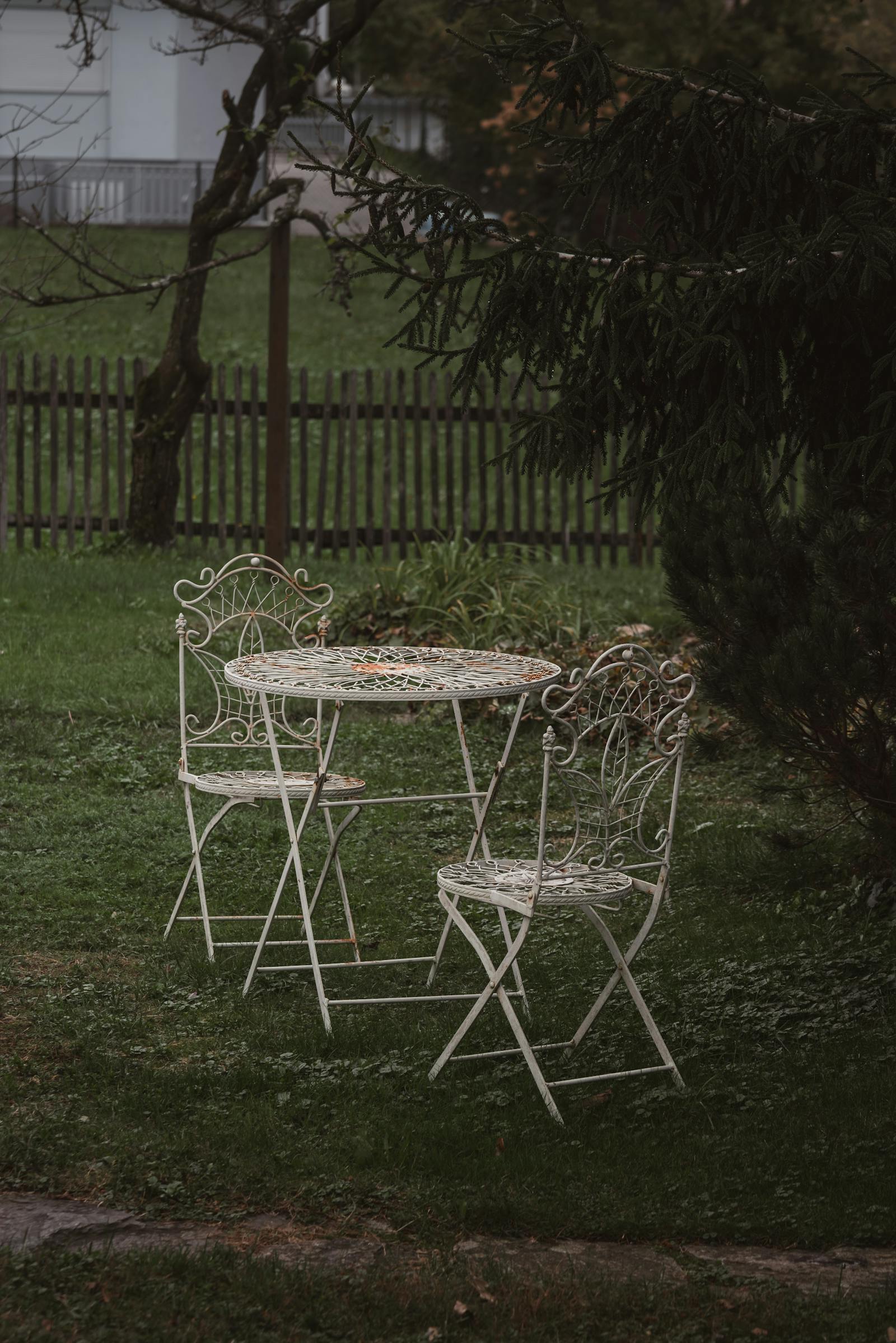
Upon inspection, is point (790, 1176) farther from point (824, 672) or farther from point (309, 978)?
point (309, 978)

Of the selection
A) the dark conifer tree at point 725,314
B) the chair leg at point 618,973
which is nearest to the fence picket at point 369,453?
the dark conifer tree at point 725,314

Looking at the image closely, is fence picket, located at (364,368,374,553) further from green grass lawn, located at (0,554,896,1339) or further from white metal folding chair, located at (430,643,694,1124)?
white metal folding chair, located at (430,643,694,1124)

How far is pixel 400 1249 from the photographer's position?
3.43 metres

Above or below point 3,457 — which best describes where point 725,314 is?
above

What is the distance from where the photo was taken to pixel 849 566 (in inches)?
188

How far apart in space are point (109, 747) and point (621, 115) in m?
4.72

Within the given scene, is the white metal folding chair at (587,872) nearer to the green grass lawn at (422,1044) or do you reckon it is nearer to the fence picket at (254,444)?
the green grass lawn at (422,1044)

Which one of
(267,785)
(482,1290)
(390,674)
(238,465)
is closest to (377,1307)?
(482,1290)

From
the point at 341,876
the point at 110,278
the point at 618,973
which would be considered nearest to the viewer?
the point at 618,973

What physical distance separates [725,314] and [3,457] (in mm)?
10857

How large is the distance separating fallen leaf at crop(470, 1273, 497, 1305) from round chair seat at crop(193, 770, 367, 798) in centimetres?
220

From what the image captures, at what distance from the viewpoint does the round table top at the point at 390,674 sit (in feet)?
15.6

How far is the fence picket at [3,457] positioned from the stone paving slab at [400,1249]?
34.4 ft

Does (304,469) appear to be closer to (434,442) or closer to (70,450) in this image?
(434,442)
